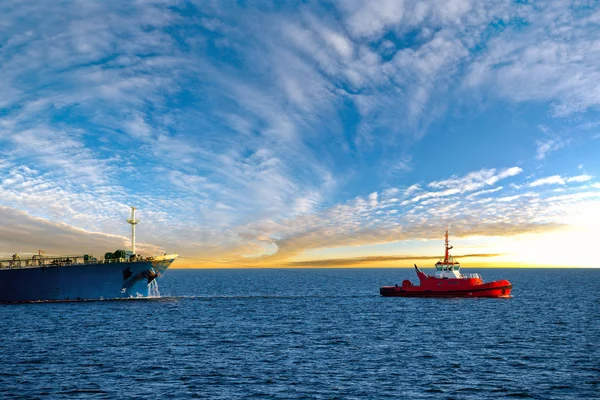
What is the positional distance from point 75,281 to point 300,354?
62.5m

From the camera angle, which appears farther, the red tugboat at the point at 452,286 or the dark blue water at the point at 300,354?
the red tugboat at the point at 452,286

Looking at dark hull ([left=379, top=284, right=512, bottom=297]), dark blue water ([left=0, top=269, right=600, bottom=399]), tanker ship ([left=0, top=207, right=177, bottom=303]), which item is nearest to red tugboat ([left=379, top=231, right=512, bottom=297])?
dark hull ([left=379, top=284, right=512, bottom=297])

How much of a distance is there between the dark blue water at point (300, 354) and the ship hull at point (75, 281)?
454 inches

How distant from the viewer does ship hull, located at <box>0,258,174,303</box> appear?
87438 millimetres

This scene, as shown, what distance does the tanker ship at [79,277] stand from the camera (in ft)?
287

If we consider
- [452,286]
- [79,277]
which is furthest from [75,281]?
[452,286]

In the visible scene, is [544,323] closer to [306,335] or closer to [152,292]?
[306,335]

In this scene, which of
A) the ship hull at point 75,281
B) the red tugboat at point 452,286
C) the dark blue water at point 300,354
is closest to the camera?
the dark blue water at point 300,354

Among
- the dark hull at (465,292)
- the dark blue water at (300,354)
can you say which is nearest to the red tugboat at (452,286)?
the dark hull at (465,292)

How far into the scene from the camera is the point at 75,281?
8819cm

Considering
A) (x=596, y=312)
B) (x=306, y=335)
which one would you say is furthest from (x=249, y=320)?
(x=596, y=312)

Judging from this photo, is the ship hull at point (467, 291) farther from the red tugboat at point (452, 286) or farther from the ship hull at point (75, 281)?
the ship hull at point (75, 281)

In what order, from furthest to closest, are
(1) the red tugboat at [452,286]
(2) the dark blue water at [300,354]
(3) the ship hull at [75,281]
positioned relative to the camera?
1. (1) the red tugboat at [452,286]
2. (3) the ship hull at [75,281]
3. (2) the dark blue water at [300,354]

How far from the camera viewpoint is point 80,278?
8806cm
